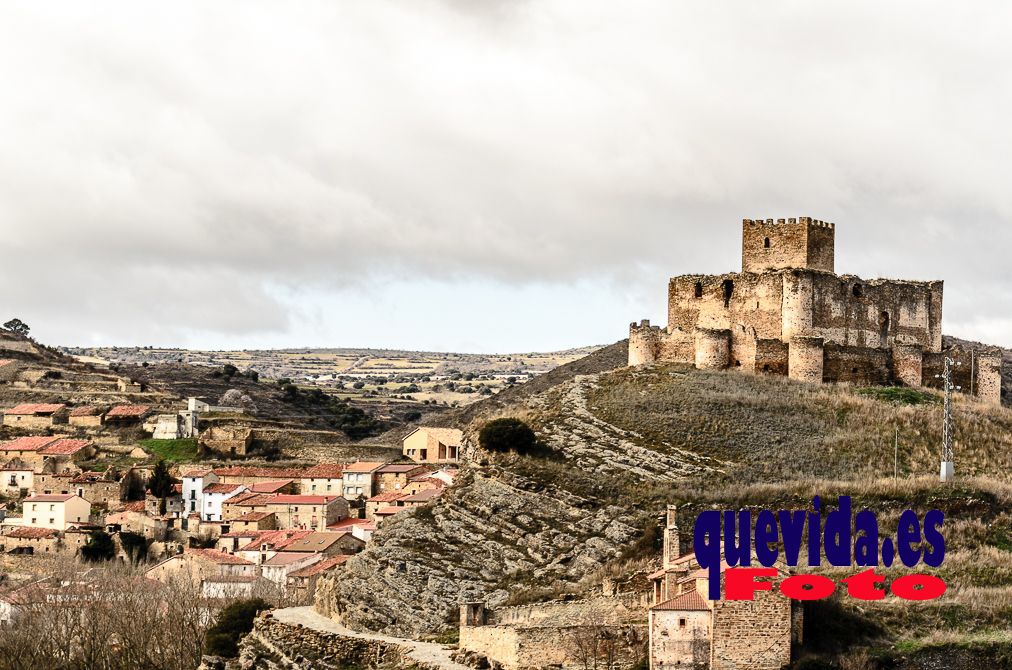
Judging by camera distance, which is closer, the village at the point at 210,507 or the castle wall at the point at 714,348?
the castle wall at the point at 714,348

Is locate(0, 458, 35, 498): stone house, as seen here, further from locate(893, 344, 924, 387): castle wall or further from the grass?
locate(893, 344, 924, 387): castle wall

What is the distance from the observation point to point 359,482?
3693 inches

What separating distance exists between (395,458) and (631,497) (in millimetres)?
50259

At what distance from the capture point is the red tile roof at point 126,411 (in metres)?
119

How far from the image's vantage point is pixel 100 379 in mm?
138250

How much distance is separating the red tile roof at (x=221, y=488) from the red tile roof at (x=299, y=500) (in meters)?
4.65

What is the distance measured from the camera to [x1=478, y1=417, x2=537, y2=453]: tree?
57125mm

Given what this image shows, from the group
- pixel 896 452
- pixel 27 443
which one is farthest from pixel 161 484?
pixel 896 452

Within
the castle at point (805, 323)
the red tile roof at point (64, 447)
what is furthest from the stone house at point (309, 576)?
the red tile roof at point (64, 447)

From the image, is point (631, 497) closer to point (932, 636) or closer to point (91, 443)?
point (932, 636)

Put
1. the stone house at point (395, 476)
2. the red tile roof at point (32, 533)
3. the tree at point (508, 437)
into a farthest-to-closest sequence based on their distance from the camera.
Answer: the stone house at point (395, 476)
the red tile roof at point (32, 533)
the tree at point (508, 437)

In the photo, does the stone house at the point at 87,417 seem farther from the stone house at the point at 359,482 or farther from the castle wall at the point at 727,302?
the castle wall at the point at 727,302

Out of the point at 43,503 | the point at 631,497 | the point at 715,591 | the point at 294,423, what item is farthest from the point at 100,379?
the point at 715,591

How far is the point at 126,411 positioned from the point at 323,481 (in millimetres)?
29564
